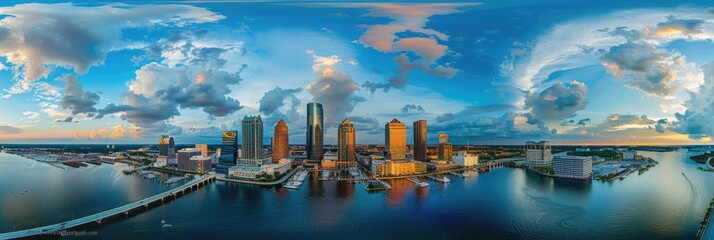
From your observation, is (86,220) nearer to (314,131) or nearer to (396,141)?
(396,141)

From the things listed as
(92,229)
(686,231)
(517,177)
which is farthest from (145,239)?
(517,177)

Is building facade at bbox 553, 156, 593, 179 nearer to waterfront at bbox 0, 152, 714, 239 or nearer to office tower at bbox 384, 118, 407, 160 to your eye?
waterfront at bbox 0, 152, 714, 239

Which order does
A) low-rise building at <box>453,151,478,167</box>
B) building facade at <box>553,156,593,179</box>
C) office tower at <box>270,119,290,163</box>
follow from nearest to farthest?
building facade at <box>553,156,593,179</box>
low-rise building at <box>453,151,478,167</box>
office tower at <box>270,119,290,163</box>

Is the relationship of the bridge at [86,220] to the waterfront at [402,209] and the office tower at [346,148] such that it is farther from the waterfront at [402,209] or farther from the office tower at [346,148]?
the office tower at [346,148]

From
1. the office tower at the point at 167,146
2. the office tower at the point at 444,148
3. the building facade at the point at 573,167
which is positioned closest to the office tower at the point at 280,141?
the office tower at the point at 167,146

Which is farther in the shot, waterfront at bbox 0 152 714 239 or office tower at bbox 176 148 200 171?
office tower at bbox 176 148 200 171

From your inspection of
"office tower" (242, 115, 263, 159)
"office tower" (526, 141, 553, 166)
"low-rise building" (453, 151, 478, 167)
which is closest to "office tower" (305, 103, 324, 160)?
"office tower" (242, 115, 263, 159)
